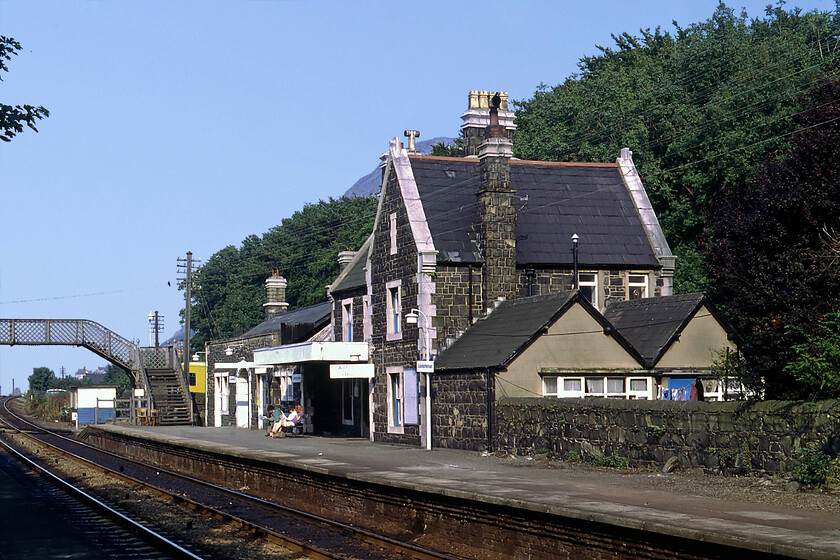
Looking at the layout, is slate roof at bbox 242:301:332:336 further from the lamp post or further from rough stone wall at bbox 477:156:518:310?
rough stone wall at bbox 477:156:518:310

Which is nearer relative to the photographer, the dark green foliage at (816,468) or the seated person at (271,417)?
the dark green foliage at (816,468)

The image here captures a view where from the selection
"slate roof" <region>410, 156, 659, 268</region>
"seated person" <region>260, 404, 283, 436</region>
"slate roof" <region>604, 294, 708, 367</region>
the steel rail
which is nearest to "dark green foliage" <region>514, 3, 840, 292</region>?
"slate roof" <region>410, 156, 659, 268</region>

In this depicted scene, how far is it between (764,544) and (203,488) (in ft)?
58.2

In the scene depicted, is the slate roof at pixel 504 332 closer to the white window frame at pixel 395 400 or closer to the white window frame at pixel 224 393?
the white window frame at pixel 395 400

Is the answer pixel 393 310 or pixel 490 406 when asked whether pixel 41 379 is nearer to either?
pixel 393 310

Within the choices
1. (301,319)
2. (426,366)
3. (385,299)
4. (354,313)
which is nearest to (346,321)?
(354,313)

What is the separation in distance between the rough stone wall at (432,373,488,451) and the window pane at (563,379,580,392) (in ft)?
7.01

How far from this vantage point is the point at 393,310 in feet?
112

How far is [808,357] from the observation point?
61.3 feet

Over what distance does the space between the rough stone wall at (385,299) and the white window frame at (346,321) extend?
3.84 meters

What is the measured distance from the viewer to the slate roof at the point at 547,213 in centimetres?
3272

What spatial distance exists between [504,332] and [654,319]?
4.79m

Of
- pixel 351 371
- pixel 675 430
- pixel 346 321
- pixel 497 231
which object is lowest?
pixel 675 430

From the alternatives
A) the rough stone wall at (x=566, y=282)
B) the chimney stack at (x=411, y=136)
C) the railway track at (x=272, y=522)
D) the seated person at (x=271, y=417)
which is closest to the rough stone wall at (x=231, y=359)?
the seated person at (x=271, y=417)
